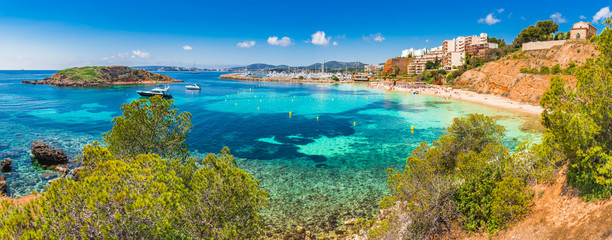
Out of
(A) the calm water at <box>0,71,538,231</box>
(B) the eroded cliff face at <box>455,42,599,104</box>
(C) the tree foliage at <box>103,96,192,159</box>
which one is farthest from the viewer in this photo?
(B) the eroded cliff face at <box>455,42,599,104</box>

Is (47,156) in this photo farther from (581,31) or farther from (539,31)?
(539,31)

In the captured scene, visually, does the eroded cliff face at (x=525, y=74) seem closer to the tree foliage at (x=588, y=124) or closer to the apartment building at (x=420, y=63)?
the tree foliage at (x=588, y=124)

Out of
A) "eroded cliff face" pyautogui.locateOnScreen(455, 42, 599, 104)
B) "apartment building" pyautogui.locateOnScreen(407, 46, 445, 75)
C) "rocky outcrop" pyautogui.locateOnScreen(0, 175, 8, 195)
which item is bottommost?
"rocky outcrop" pyautogui.locateOnScreen(0, 175, 8, 195)

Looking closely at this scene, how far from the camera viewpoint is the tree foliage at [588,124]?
1182 centimetres

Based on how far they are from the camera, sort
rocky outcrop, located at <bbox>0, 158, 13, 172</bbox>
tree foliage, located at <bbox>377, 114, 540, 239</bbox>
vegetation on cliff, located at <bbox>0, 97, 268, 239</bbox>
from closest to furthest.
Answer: vegetation on cliff, located at <bbox>0, 97, 268, 239</bbox> < tree foliage, located at <bbox>377, 114, 540, 239</bbox> < rocky outcrop, located at <bbox>0, 158, 13, 172</bbox>

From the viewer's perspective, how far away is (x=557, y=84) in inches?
532

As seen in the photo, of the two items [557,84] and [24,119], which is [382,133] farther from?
[24,119]

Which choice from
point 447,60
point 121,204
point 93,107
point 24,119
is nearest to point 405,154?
point 121,204

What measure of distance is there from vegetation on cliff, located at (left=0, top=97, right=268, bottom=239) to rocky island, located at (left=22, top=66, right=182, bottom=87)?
155 metres

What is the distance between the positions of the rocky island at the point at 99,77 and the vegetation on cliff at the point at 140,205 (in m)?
155

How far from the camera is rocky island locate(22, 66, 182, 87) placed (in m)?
139

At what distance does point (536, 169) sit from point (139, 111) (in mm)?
22698

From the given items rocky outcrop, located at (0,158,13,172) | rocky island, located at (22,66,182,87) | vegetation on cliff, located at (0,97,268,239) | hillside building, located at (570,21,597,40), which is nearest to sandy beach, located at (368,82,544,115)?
hillside building, located at (570,21,597,40)

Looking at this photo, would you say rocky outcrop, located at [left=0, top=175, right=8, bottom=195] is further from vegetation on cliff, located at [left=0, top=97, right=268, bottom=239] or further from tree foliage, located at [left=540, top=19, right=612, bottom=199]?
tree foliage, located at [left=540, top=19, right=612, bottom=199]
